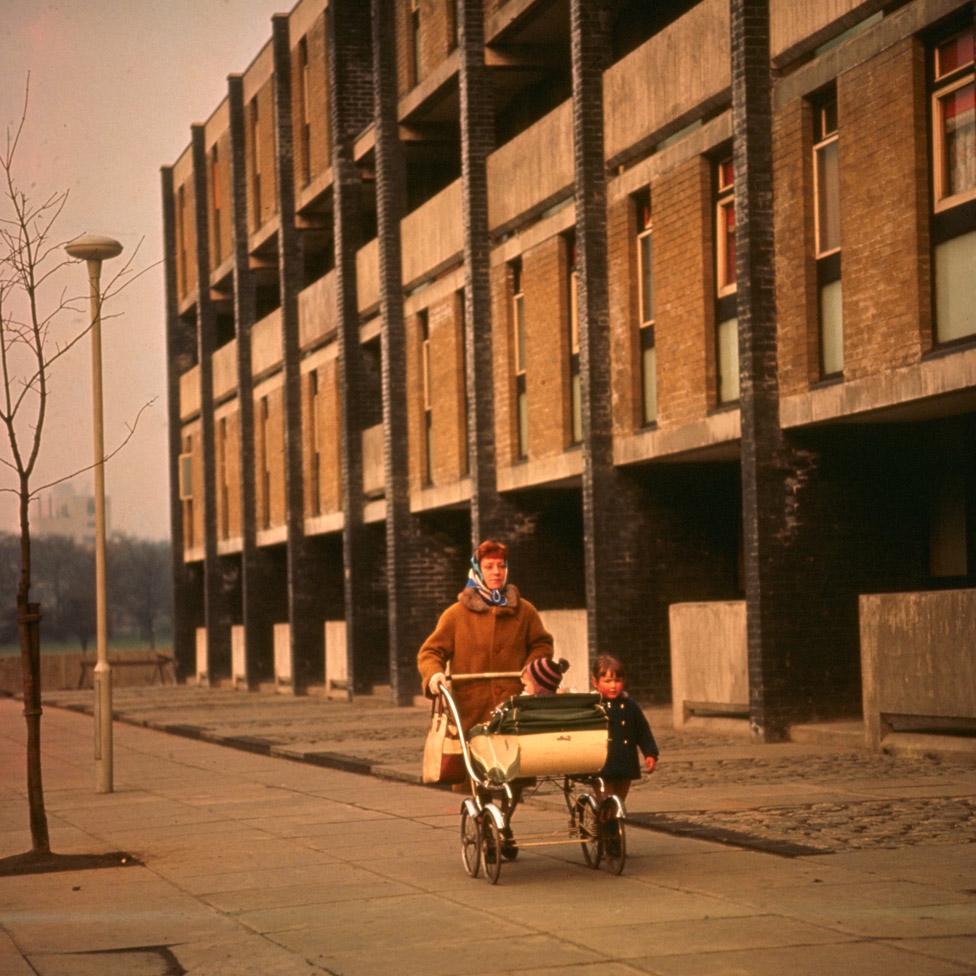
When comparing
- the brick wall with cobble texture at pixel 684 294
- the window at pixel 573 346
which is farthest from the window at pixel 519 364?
the brick wall with cobble texture at pixel 684 294

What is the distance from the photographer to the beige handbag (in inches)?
452

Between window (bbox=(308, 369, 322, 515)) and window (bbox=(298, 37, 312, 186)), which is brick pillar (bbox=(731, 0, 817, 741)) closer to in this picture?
window (bbox=(298, 37, 312, 186))

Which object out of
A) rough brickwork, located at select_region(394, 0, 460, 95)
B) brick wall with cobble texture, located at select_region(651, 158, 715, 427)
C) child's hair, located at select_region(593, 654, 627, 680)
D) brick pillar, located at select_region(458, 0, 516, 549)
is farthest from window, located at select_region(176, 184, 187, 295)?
child's hair, located at select_region(593, 654, 627, 680)

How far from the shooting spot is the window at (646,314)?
26.5 meters

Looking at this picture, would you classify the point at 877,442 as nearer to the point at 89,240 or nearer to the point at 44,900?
the point at 89,240

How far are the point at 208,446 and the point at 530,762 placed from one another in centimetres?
4617

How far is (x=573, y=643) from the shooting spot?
28.1m

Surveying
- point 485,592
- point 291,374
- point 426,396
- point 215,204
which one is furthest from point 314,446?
point 485,592

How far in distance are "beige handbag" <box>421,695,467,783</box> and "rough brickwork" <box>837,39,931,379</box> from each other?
9626mm

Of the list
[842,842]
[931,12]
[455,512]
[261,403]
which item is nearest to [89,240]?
[931,12]

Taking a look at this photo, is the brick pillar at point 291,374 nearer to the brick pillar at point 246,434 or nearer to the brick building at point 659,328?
the brick building at point 659,328

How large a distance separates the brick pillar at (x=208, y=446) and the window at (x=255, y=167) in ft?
20.5

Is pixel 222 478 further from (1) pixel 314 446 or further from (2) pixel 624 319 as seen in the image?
(2) pixel 624 319

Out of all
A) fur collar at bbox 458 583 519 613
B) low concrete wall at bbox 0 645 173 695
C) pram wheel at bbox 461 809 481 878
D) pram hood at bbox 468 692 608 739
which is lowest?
low concrete wall at bbox 0 645 173 695
